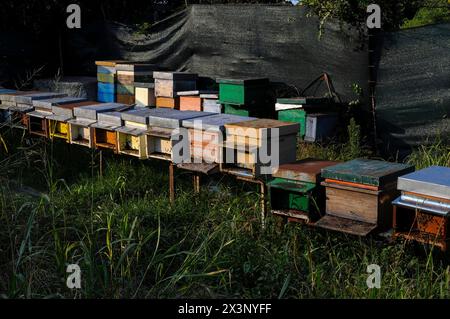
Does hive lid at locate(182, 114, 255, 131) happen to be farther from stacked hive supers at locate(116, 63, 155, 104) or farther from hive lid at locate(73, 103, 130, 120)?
stacked hive supers at locate(116, 63, 155, 104)

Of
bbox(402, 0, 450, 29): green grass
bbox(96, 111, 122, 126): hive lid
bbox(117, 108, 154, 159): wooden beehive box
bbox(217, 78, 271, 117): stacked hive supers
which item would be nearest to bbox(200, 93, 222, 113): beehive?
bbox(217, 78, 271, 117): stacked hive supers

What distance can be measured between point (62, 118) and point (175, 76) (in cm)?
208

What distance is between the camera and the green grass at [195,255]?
356 cm

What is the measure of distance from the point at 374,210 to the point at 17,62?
26.9 feet

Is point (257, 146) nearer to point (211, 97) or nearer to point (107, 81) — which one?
point (211, 97)

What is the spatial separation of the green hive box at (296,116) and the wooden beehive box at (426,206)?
3161 mm

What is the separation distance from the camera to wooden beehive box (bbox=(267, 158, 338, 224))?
4367mm

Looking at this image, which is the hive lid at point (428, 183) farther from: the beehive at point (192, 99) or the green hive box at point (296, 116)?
the beehive at point (192, 99)

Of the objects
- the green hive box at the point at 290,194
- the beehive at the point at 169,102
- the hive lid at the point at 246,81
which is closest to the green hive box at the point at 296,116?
the hive lid at the point at 246,81

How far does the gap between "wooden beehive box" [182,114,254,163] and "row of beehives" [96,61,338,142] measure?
1.82 meters

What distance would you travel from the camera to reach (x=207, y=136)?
5219mm

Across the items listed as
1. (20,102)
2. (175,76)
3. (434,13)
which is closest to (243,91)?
(175,76)
